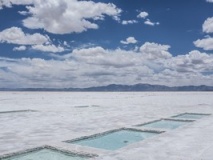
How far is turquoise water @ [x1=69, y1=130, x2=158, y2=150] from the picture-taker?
11.0 meters

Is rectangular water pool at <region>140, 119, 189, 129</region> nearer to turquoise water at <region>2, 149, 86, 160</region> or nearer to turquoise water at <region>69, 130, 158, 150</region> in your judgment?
turquoise water at <region>69, 130, 158, 150</region>

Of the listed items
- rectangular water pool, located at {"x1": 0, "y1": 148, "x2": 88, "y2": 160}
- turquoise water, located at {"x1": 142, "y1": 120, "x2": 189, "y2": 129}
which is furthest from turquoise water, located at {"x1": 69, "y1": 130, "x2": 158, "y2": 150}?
turquoise water, located at {"x1": 142, "y1": 120, "x2": 189, "y2": 129}

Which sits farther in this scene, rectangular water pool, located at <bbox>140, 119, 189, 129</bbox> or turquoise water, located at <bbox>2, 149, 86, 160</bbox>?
rectangular water pool, located at <bbox>140, 119, 189, 129</bbox>

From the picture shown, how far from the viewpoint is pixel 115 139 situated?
1205 centimetres

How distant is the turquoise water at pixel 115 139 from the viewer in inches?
432

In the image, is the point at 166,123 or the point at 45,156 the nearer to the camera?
the point at 45,156

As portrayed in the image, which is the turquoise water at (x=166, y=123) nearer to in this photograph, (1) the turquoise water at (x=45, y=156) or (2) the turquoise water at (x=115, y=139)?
(2) the turquoise water at (x=115, y=139)

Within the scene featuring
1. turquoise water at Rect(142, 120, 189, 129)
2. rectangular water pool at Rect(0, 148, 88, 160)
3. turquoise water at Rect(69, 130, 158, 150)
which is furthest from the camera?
turquoise water at Rect(142, 120, 189, 129)

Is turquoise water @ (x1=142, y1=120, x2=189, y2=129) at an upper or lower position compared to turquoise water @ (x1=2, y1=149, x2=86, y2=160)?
upper

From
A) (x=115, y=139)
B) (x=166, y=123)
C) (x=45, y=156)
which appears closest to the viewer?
(x=45, y=156)

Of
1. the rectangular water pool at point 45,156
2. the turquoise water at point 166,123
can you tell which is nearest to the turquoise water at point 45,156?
the rectangular water pool at point 45,156

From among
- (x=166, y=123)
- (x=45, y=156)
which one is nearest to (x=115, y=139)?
(x=45, y=156)

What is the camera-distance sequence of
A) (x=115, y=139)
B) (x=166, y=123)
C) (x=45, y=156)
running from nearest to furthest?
(x=45, y=156), (x=115, y=139), (x=166, y=123)

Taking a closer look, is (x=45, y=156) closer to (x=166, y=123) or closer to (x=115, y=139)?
(x=115, y=139)
